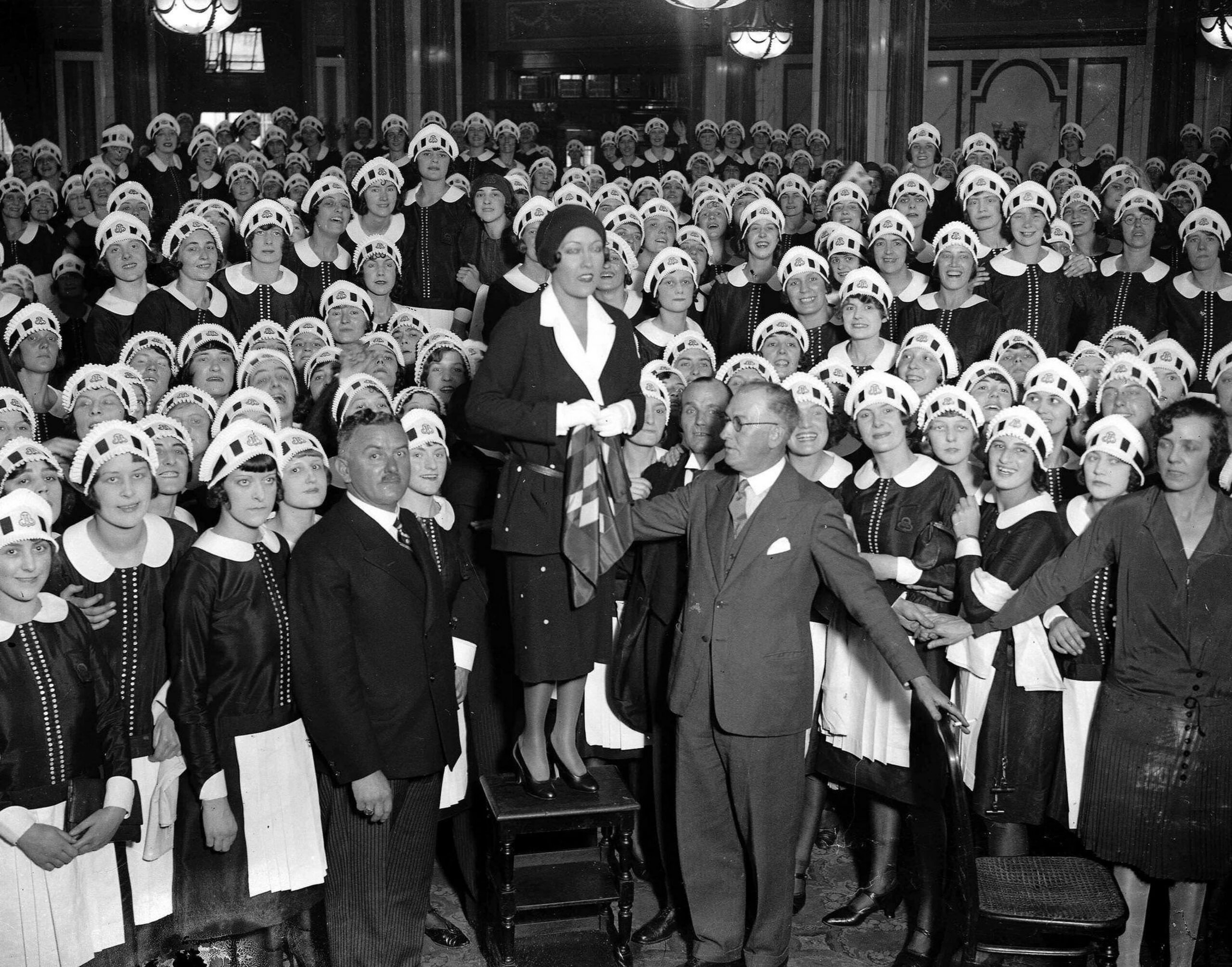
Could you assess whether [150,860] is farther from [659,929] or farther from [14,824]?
[659,929]

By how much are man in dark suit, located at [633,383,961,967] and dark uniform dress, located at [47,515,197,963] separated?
1663 millimetres

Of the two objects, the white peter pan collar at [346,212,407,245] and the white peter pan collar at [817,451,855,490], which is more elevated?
the white peter pan collar at [346,212,407,245]

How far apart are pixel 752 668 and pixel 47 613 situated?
6.84ft

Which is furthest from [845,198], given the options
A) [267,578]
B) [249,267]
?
[267,578]

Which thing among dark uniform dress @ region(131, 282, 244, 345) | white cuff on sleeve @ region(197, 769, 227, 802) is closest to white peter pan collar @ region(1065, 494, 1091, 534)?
white cuff on sleeve @ region(197, 769, 227, 802)

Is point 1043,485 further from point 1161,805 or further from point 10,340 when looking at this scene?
point 10,340

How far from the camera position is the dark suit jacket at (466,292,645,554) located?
4.20m

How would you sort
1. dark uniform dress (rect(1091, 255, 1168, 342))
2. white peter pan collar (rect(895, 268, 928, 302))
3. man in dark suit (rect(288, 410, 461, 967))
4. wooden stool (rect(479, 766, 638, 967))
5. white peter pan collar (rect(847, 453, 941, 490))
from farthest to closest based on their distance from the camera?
dark uniform dress (rect(1091, 255, 1168, 342)), white peter pan collar (rect(895, 268, 928, 302)), white peter pan collar (rect(847, 453, 941, 490)), wooden stool (rect(479, 766, 638, 967)), man in dark suit (rect(288, 410, 461, 967))

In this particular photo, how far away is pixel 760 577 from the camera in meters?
4.25

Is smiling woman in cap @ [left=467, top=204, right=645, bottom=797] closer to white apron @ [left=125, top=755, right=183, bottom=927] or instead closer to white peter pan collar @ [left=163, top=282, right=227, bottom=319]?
white apron @ [left=125, top=755, right=183, bottom=927]

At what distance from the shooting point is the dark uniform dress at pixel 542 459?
420 cm

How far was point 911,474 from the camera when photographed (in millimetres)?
5070

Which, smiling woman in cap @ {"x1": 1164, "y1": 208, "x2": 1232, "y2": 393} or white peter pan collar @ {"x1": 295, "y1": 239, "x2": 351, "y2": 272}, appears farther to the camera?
white peter pan collar @ {"x1": 295, "y1": 239, "x2": 351, "y2": 272}

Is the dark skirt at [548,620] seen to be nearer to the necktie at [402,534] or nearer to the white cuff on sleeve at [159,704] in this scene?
the necktie at [402,534]
